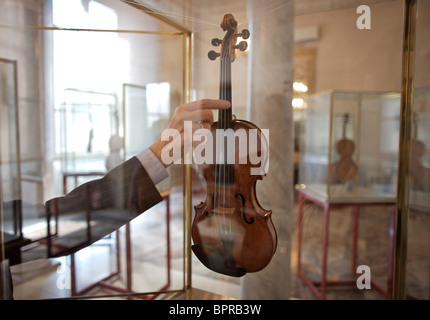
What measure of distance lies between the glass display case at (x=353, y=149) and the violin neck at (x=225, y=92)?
1.01 m

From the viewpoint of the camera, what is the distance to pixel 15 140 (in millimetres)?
929

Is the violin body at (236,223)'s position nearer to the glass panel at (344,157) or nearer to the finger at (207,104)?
the finger at (207,104)

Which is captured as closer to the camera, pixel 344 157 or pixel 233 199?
pixel 233 199

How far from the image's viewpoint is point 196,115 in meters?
0.72

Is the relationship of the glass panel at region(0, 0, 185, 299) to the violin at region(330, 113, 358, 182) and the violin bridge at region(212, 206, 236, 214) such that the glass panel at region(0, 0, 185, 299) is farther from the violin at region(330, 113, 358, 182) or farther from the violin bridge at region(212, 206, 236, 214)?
the violin at region(330, 113, 358, 182)

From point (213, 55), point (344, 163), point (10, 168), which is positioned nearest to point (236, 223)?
point (213, 55)

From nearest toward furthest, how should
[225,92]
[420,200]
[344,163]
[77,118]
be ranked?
[225,92] → [77,118] → [420,200] → [344,163]

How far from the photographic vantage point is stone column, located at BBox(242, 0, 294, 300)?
0.75 m

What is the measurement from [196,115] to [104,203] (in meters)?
0.33

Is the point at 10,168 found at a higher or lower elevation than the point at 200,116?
lower

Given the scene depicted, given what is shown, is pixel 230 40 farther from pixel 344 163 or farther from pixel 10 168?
pixel 344 163

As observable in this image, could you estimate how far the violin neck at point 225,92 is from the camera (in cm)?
69

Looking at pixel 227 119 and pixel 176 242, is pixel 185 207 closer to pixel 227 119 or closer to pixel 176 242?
pixel 227 119

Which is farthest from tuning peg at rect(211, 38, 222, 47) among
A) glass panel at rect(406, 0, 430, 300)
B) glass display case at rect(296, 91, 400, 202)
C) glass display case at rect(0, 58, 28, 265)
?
glass display case at rect(296, 91, 400, 202)
